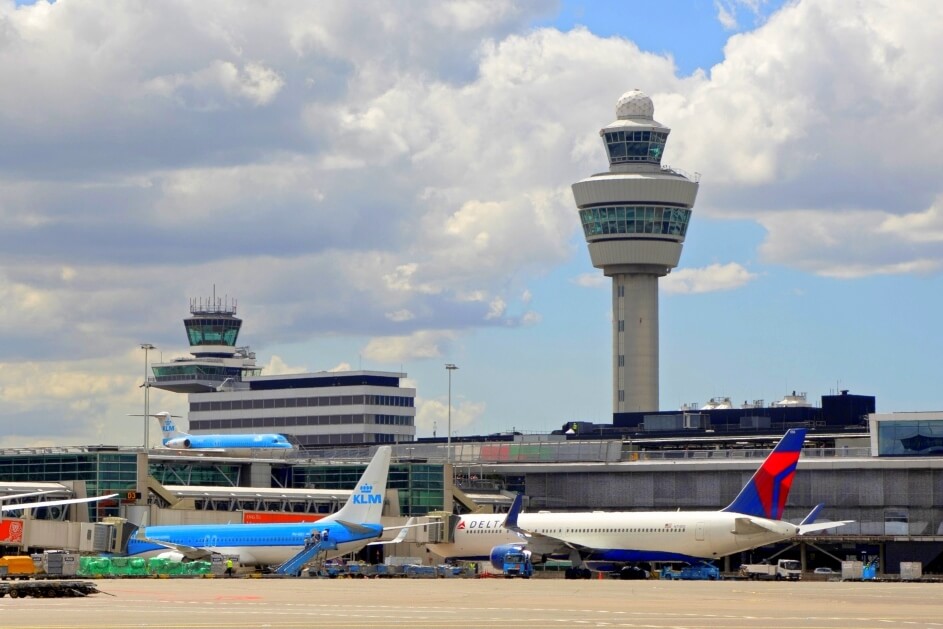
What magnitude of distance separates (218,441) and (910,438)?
287ft

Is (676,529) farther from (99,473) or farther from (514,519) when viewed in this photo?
(99,473)

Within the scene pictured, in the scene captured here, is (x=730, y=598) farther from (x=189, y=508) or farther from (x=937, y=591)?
(x=189, y=508)

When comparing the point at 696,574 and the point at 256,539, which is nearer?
the point at 696,574

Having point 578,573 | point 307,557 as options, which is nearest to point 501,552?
point 578,573

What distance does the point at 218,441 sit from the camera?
175m

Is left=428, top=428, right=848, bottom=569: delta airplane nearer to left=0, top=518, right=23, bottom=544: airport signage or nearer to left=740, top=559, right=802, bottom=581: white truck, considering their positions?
left=740, top=559, right=802, bottom=581: white truck

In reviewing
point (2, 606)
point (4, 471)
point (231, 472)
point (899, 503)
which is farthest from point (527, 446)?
point (2, 606)

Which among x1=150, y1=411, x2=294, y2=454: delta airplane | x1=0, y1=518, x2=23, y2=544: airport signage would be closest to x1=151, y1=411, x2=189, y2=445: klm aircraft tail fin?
x1=150, y1=411, x2=294, y2=454: delta airplane

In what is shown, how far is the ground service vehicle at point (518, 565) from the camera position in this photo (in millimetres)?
88625

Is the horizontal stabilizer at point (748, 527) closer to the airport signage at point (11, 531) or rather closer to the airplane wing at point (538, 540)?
the airplane wing at point (538, 540)

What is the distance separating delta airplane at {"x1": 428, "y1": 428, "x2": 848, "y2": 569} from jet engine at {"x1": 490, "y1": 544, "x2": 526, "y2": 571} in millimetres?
58

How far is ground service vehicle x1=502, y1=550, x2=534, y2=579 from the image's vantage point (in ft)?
291

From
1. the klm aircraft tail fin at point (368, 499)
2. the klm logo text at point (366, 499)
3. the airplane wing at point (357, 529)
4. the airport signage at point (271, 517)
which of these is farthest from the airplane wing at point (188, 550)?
the airport signage at point (271, 517)

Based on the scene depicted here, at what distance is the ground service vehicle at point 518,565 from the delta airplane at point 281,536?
7743mm
